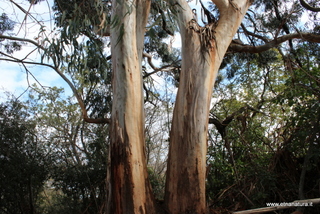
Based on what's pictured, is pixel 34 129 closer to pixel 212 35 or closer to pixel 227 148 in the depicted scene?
pixel 227 148

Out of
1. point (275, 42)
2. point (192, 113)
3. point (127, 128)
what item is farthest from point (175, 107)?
point (275, 42)

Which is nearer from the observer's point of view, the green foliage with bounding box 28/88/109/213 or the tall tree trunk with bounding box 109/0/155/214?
the tall tree trunk with bounding box 109/0/155/214

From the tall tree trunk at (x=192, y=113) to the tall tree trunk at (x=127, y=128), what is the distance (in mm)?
371

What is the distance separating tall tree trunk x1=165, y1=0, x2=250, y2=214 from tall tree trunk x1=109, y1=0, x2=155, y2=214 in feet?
1.22

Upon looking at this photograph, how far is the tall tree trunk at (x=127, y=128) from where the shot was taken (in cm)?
359

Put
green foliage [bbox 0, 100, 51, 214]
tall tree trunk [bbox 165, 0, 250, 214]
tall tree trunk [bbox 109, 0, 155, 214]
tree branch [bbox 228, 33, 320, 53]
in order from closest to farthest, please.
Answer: tall tree trunk [bbox 109, 0, 155, 214]
tall tree trunk [bbox 165, 0, 250, 214]
tree branch [bbox 228, 33, 320, 53]
green foliage [bbox 0, 100, 51, 214]

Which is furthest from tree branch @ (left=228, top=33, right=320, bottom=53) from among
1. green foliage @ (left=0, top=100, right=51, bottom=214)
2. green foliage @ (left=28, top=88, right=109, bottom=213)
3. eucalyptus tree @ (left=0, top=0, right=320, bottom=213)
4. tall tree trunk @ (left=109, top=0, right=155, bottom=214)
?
green foliage @ (left=0, top=100, right=51, bottom=214)

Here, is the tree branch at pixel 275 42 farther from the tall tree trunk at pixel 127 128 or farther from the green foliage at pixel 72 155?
the green foliage at pixel 72 155

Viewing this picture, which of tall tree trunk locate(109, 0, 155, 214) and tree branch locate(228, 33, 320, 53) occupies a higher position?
tree branch locate(228, 33, 320, 53)

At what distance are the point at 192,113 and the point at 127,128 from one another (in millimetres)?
826

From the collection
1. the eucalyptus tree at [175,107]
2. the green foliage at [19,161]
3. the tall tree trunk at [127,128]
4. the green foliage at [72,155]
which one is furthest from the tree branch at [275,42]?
the green foliage at [19,161]

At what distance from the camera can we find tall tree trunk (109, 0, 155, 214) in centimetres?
359

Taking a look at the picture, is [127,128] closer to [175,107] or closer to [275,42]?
[175,107]

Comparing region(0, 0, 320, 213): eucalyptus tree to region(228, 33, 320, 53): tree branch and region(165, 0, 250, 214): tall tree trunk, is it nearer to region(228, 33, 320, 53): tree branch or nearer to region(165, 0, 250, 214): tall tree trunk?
region(165, 0, 250, 214): tall tree trunk
